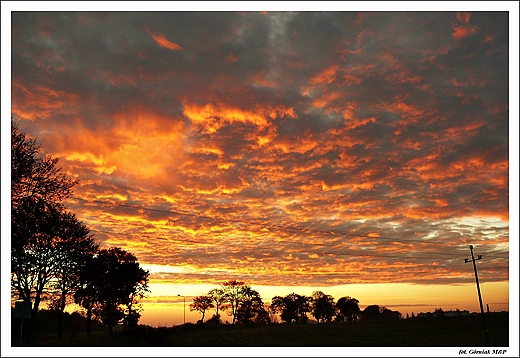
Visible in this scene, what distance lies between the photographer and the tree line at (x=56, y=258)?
43.5 m

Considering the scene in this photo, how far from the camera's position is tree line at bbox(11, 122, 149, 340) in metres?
43.5

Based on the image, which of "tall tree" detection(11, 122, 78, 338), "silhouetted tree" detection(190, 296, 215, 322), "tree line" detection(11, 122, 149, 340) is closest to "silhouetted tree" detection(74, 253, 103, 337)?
"tree line" detection(11, 122, 149, 340)

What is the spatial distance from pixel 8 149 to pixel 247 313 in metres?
161

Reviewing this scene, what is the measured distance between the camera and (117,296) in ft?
293

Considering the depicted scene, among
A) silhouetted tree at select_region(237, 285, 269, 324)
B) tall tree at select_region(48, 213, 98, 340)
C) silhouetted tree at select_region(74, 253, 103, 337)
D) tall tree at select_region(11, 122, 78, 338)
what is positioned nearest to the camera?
tall tree at select_region(11, 122, 78, 338)

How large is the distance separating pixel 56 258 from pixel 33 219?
1865 centimetres

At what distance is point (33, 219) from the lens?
47656 mm

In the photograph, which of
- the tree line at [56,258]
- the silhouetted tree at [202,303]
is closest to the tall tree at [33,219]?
the tree line at [56,258]

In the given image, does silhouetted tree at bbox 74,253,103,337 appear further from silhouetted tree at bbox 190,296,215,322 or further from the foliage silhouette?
silhouetted tree at bbox 190,296,215,322

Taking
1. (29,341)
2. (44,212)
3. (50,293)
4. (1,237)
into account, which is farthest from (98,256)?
(1,237)

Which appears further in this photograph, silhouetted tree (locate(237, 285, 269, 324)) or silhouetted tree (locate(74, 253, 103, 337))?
silhouetted tree (locate(237, 285, 269, 324))

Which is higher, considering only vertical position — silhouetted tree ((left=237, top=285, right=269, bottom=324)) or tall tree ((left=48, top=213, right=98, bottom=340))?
tall tree ((left=48, top=213, right=98, bottom=340))

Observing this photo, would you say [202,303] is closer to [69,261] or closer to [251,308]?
Result: [251,308]

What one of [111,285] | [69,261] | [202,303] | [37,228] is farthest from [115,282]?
[202,303]
